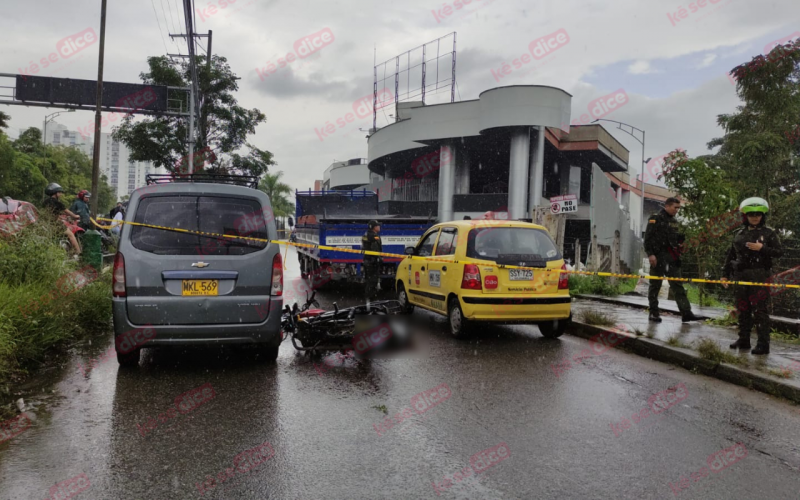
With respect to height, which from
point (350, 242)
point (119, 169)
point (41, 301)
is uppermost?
point (119, 169)

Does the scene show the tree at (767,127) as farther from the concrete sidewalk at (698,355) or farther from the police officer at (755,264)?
the police officer at (755,264)

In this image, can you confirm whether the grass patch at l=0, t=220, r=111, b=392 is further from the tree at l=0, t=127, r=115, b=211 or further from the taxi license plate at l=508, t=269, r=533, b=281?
the tree at l=0, t=127, r=115, b=211

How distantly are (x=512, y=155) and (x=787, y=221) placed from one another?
1277cm

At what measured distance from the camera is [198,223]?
5.93 m

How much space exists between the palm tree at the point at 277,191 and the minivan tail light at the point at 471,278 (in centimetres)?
6124

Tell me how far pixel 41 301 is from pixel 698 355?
23.7ft

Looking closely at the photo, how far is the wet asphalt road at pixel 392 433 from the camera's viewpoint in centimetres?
334

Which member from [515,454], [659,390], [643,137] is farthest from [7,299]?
[643,137]

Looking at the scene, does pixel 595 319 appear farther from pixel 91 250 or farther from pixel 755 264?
pixel 91 250

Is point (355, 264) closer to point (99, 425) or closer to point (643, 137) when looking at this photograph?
point (99, 425)

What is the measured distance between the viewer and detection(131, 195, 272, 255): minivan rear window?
5773 millimetres

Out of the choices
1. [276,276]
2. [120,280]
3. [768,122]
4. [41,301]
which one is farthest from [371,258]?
[768,122]

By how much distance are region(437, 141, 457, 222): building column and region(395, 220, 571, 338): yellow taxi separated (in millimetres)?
26674

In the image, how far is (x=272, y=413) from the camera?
15.1 ft
